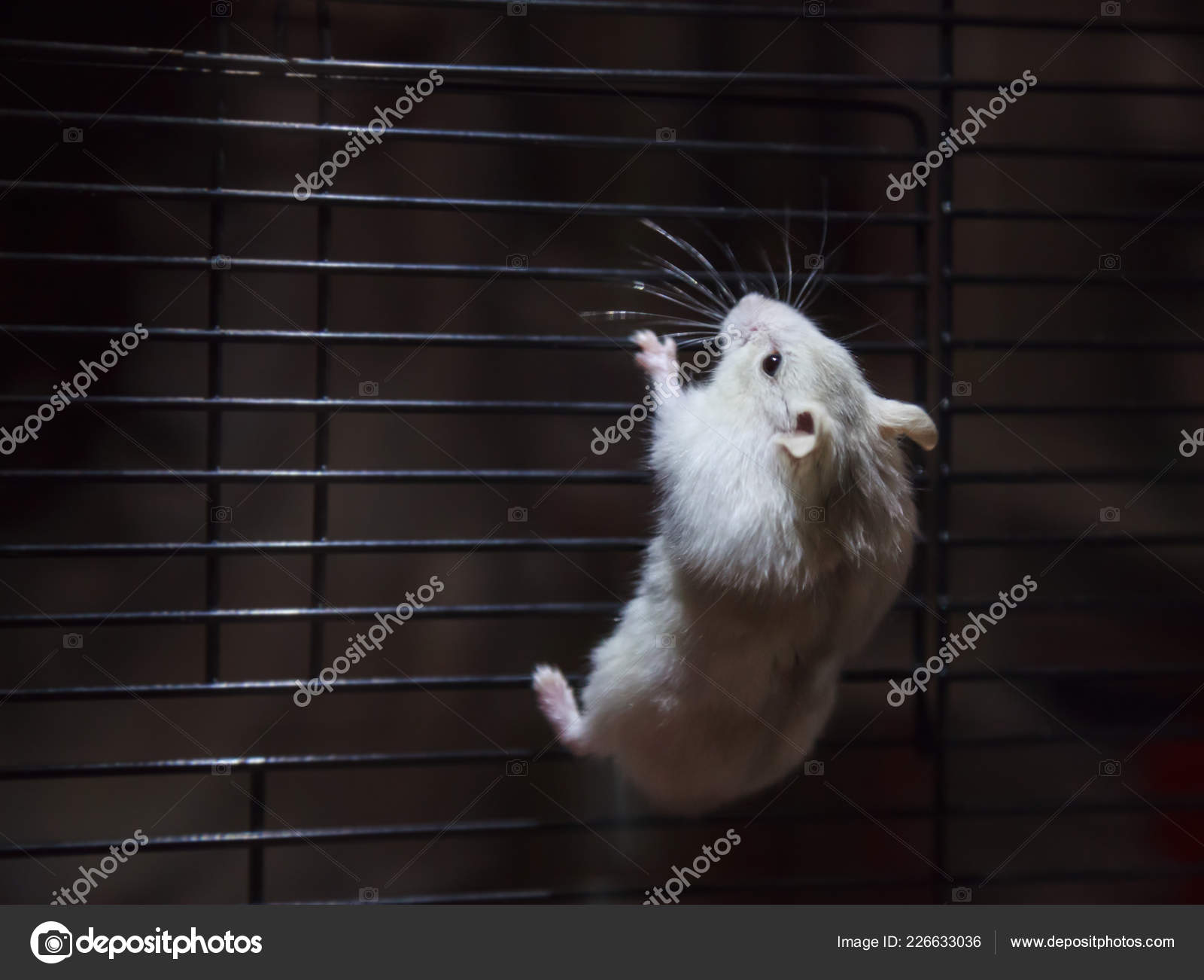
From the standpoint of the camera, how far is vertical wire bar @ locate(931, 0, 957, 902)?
1.30m

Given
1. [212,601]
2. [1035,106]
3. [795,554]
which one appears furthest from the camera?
[1035,106]

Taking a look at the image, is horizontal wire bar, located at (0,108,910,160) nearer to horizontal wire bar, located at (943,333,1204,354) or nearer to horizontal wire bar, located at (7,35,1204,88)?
horizontal wire bar, located at (7,35,1204,88)

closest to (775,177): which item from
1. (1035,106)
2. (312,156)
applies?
(1035,106)

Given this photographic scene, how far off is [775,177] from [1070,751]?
1142mm

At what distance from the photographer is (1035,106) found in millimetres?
1353

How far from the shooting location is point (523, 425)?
4.41ft

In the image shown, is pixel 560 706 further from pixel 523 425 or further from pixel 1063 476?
pixel 1063 476

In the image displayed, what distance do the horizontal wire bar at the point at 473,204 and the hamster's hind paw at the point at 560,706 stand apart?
0.77 meters

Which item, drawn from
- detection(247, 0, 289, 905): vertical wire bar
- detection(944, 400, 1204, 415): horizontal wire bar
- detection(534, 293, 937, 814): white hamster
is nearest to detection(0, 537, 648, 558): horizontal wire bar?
detection(534, 293, 937, 814): white hamster

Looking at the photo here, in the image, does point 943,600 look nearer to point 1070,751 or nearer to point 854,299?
point 1070,751

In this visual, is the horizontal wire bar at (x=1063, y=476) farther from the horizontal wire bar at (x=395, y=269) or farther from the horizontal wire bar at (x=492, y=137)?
the horizontal wire bar at (x=492, y=137)

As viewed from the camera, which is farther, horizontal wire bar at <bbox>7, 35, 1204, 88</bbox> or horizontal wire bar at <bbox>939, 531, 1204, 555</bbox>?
horizontal wire bar at <bbox>939, 531, 1204, 555</bbox>

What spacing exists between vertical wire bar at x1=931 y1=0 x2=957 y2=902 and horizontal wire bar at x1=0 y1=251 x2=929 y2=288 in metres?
0.08

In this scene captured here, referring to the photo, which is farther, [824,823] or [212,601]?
[824,823]
